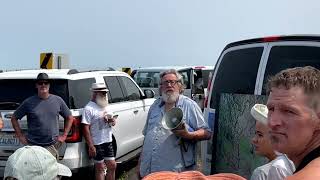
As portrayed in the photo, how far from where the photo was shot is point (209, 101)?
496cm

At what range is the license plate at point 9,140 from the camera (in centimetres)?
693

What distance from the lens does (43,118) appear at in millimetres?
6473

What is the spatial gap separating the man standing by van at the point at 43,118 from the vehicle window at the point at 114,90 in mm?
1621

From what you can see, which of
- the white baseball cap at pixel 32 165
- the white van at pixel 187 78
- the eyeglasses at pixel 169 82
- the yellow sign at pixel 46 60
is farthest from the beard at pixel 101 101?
the white van at pixel 187 78

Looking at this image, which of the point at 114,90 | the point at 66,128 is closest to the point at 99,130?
the point at 66,128

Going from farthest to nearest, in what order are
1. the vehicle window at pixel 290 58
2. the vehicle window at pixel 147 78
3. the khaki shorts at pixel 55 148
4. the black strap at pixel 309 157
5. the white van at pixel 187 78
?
the vehicle window at pixel 147 78 < the white van at pixel 187 78 < the khaki shorts at pixel 55 148 < the vehicle window at pixel 290 58 < the black strap at pixel 309 157

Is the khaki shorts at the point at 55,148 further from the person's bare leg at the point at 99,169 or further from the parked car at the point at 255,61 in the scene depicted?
the parked car at the point at 255,61

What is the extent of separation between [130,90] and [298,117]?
7581 mm

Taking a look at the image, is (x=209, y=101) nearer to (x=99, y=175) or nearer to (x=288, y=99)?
(x=99, y=175)

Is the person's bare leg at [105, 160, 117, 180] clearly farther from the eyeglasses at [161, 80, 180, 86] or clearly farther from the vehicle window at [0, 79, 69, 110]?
the eyeglasses at [161, 80, 180, 86]

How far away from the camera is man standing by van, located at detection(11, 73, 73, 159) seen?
6.48 meters

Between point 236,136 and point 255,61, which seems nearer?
point 236,136

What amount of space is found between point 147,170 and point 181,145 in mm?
410

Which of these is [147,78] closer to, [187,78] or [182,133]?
[187,78]
